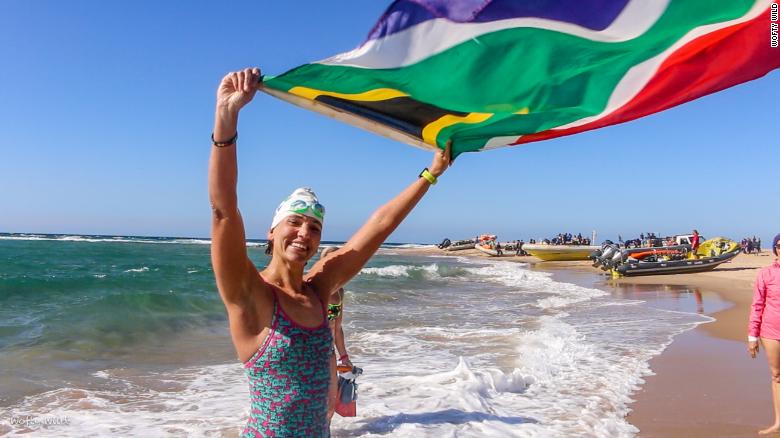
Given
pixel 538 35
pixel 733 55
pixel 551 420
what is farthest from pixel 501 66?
pixel 551 420

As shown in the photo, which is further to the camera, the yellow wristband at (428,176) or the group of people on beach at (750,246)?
the group of people on beach at (750,246)

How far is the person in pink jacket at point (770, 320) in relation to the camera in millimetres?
5590

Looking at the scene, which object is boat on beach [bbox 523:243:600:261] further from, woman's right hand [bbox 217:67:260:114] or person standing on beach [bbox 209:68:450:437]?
woman's right hand [bbox 217:67:260:114]

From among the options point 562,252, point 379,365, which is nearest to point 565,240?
point 562,252

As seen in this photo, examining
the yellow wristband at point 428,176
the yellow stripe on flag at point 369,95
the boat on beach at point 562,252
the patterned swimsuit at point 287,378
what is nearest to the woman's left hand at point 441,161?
the yellow wristband at point 428,176

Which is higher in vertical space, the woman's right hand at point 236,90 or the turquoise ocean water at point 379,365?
the woman's right hand at point 236,90

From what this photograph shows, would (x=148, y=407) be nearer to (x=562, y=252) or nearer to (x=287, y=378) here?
(x=287, y=378)

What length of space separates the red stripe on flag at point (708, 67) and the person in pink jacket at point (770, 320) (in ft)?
11.7

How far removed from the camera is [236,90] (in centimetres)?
208

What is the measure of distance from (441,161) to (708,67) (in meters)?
1.35

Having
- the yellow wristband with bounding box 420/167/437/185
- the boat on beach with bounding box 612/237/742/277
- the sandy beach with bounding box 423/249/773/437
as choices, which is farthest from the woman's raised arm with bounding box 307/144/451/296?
the boat on beach with bounding box 612/237/742/277

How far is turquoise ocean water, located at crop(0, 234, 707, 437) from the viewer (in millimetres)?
6145

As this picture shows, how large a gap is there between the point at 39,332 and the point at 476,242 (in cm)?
6537

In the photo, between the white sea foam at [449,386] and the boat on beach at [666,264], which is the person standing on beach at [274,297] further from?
the boat on beach at [666,264]
